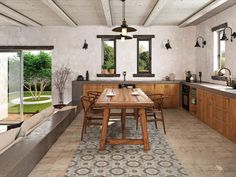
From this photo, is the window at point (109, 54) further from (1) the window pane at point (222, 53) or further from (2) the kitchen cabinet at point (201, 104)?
(1) the window pane at point (222, 53)

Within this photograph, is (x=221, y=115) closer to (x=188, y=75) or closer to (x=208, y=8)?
(x=208, y=8)

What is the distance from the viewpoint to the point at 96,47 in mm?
9047

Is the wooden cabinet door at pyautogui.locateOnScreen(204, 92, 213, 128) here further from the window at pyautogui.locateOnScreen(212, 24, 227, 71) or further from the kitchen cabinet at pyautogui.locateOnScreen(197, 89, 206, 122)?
the window at pyautogui.locateOnScreen(212, 24, 227, 71)

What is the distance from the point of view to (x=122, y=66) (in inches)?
358

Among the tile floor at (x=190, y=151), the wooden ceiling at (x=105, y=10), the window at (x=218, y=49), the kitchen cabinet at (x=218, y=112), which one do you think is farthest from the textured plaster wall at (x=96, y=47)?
the tile floor at (x=190, y=151)

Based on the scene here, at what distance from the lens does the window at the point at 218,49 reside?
6.93m

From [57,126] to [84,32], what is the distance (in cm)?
501

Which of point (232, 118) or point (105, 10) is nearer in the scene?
point (232, 118)

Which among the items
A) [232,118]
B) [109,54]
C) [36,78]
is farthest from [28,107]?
[232,118]

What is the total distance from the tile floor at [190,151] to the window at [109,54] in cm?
341

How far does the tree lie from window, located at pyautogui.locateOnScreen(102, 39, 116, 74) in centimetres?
428

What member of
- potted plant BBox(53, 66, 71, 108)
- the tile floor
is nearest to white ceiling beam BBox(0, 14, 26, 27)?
potted plant BBox(53, 66, 71, 108)

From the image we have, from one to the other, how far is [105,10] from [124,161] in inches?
146

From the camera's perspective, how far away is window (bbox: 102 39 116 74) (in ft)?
30.0
